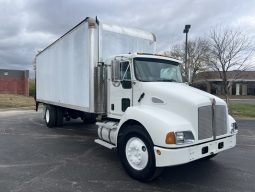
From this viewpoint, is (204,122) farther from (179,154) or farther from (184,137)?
(179,154)

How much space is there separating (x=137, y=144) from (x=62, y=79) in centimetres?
566

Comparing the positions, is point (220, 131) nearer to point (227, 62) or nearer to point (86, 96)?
point (86, 96)

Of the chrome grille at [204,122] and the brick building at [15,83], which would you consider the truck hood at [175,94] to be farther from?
the brick building at [15,83]

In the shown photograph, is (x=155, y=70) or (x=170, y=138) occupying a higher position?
(x=155, y=70)

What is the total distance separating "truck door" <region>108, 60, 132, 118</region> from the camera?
7.36 m

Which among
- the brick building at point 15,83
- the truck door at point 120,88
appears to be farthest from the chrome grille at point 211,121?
the brick building at point 15,83

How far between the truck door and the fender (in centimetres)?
93

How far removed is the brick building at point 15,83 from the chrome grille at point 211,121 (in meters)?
47.8

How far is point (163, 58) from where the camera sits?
308 inches

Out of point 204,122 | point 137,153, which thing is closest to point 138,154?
point 137,153

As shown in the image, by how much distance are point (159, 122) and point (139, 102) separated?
1.22 meters

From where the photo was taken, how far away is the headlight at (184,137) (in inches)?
226

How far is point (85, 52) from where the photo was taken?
8797 mm

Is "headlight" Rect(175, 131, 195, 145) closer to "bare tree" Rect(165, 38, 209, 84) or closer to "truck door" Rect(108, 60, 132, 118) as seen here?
"truck door" Rect(108, 60, 132, 118)
